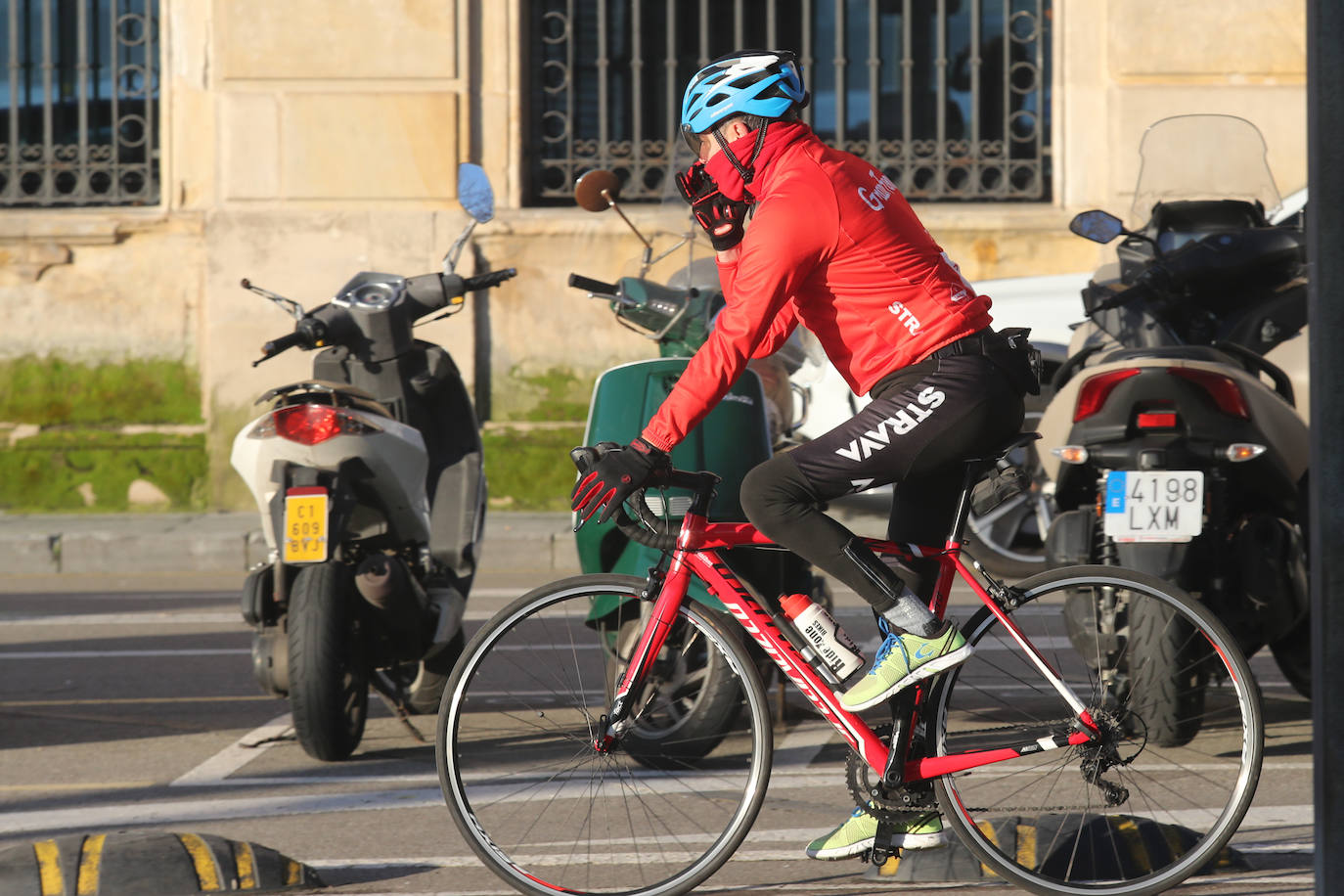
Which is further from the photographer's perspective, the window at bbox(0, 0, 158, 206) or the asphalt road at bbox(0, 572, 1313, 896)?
the window at bbox(0, 0, 158, 206)

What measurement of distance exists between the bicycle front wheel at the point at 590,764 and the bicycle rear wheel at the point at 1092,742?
46 centimetres

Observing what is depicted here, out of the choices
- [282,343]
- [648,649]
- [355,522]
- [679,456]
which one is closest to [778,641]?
[648,649]

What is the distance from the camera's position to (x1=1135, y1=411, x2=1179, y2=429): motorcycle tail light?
474 cm

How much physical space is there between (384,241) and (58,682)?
5.56 m

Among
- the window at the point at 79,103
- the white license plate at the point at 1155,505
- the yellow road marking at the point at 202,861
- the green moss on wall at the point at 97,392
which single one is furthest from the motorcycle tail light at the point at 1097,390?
the window at the point at 79,103

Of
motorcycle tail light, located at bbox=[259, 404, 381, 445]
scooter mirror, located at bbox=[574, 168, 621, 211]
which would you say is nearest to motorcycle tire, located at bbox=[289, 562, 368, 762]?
motorcycle tail light, located at bbox=[259, 404, 381, 445]

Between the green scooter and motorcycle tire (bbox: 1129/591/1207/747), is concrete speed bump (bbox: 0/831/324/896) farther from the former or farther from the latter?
motorcycle tire (bbox: 1129/591/1207/747)

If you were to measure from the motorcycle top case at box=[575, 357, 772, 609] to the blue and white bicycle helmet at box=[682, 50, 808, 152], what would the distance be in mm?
1517

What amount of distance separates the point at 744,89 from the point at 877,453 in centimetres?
81

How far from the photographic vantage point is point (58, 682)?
6.29 metres

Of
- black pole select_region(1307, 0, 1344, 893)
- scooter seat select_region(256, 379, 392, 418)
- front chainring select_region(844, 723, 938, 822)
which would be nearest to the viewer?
black pole select_region(1307, 0, 1344, 893)

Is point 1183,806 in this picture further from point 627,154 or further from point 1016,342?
point 627,154

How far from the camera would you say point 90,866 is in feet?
12.3

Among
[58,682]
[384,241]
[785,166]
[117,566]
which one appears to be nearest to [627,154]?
[384,241]
